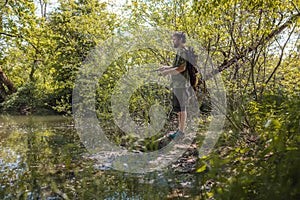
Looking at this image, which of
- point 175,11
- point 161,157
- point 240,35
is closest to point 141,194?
point 161,157

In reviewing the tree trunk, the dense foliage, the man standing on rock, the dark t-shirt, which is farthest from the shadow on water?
the tree trunk

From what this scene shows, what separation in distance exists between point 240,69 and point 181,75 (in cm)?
171

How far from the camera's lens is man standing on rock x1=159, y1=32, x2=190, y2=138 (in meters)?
5.39

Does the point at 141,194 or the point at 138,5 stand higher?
the point at 138,5

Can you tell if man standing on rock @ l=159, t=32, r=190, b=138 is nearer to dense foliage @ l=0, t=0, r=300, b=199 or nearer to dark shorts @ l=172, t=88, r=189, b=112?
dark shorts @ l=172, t=88, r=189, b=112

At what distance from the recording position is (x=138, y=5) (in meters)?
6.93

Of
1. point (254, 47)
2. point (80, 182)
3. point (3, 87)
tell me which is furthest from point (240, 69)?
point (3, 87)

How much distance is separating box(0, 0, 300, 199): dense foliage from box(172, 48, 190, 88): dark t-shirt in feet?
2.38

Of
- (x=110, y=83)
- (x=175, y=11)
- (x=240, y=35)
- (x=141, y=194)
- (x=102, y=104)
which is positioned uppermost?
(x=175, y=11)

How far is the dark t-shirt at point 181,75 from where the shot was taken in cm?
538

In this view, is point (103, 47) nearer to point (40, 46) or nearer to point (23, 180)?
point (23, 180)

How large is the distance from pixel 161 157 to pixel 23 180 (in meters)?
2.14

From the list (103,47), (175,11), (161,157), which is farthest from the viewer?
(103,47)

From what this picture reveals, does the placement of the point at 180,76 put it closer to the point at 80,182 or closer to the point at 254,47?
the point at 254,47
